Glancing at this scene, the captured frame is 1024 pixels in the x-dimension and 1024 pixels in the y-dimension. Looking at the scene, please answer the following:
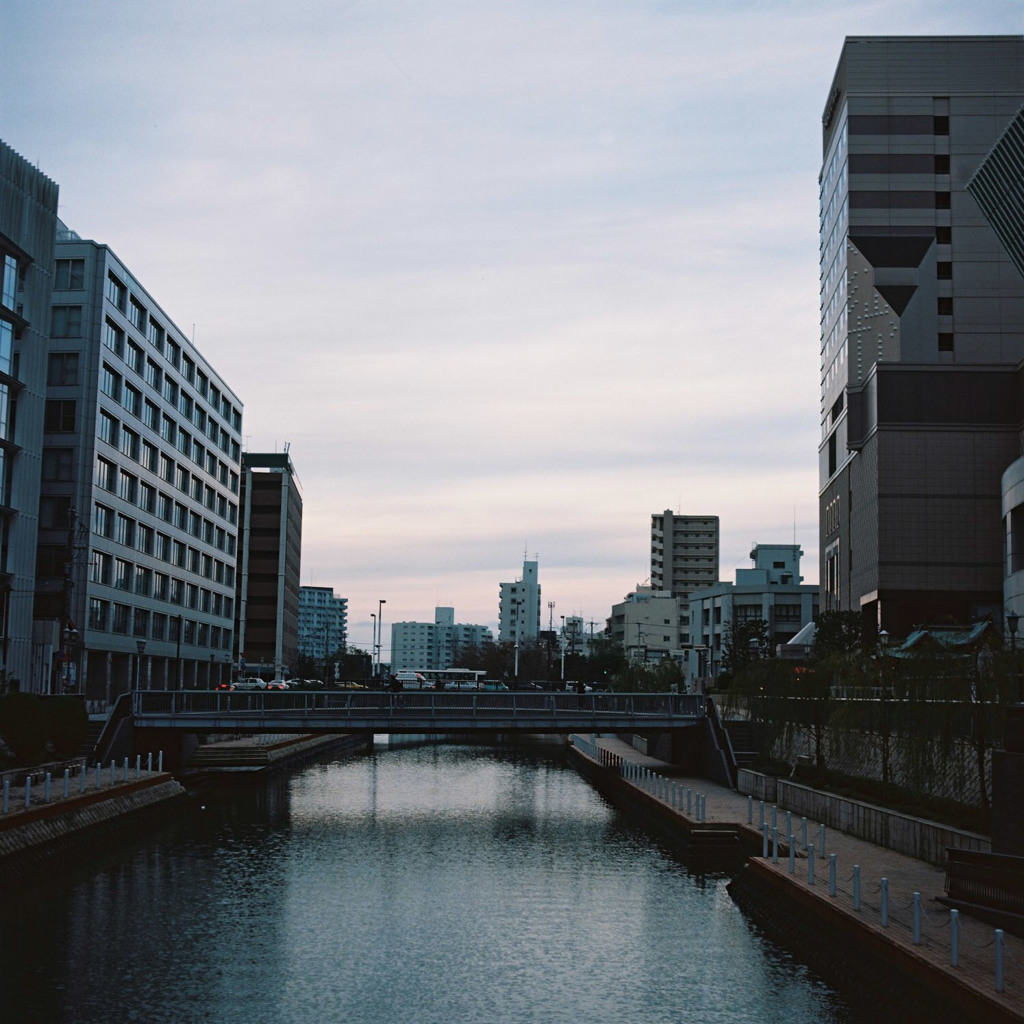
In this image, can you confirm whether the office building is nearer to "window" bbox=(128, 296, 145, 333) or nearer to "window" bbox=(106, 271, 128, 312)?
"window" bbox=(128, 296, 145, 333)

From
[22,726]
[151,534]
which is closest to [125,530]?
[151,534]

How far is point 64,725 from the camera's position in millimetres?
51750

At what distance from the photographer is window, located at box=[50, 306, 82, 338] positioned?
8850 cm

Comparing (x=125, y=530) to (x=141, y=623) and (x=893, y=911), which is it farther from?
(x=893, y=911)

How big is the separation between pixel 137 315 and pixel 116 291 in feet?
19.1

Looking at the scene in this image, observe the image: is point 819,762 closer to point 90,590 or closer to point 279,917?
point 279,917

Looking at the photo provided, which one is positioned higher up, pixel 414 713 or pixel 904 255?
pixel 904 255

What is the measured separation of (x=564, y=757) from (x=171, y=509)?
4445 cm

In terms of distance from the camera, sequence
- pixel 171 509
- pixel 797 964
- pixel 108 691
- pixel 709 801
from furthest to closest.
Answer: pixel 171 509 < pixel 108 691 < pixel 709 801 < pixel 797 964

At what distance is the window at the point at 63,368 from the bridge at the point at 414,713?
3697cm

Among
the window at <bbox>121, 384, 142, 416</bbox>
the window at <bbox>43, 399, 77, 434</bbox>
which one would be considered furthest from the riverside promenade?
the window at <bbox>121, 384, 142, 416</bbox>

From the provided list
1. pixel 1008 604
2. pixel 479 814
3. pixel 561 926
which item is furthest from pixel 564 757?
pixel 561 926

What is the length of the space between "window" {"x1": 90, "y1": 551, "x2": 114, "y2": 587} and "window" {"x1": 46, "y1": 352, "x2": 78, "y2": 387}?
1262 centimetres

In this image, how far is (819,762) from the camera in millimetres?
46562
